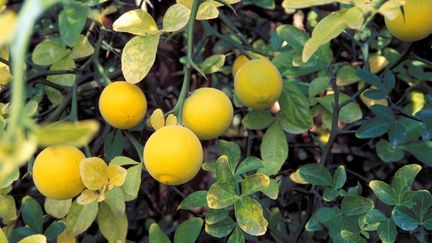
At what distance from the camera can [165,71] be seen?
171 cm

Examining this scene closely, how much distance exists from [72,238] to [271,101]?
1.33 ft

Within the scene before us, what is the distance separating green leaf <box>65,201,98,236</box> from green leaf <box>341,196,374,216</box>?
0.40 meters

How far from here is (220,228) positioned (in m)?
1.05

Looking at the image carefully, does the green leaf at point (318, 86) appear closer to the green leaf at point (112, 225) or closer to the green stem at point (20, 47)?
the green leaf at point (112, 225)

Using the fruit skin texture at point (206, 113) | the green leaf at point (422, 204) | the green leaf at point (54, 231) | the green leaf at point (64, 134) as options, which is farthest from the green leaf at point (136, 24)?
the green leaf at point (64, 134)

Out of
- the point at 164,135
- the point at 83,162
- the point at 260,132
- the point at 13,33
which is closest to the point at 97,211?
the point at 83,162

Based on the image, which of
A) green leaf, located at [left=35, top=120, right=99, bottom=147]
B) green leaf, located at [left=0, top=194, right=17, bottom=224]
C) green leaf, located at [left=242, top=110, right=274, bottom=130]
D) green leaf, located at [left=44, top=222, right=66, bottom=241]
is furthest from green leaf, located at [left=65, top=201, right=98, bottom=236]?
green leaf, located at [left=35, top=120, right=99, bottom=147]

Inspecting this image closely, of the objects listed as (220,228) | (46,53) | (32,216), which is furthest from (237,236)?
(46,53)

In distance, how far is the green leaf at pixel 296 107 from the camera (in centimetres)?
118

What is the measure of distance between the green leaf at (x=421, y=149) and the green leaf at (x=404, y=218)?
1.31ft

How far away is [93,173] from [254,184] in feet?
0.77

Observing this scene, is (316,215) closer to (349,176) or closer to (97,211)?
(97,211)

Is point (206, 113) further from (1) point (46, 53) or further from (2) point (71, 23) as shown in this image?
(1) point (46, 53)

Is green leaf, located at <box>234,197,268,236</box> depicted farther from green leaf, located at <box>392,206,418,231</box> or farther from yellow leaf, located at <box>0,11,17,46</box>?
yellow leaf, located at <box>0,11,17,46</box>
